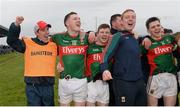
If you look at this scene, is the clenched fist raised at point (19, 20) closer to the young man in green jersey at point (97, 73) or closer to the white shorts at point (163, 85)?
the young man in green jersey at point (97, 73)

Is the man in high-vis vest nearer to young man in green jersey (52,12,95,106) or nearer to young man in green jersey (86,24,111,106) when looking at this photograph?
young man in green jersey (52,12,95,106)

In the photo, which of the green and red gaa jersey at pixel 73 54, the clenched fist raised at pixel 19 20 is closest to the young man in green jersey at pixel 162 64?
the green and red gaa jersey at pixel 73 54

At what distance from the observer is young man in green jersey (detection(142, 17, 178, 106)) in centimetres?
840

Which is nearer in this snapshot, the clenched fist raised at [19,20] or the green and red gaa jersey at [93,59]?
the clenched fist raised at [19,20]

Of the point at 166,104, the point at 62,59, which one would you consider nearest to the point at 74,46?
the point at 62,59

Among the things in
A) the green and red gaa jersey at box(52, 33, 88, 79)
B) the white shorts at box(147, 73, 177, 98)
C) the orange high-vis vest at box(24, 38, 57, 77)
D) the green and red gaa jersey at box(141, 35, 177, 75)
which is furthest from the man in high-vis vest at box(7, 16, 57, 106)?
the white shorts at box(147, 73, 177, 98)

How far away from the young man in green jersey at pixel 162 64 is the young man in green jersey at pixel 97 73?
31.7 inches

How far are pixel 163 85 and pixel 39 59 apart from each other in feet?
7.87

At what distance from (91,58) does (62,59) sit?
1.82 ft

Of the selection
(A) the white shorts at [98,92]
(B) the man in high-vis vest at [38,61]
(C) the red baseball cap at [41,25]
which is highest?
(C) the red baseball cap at [41,25]

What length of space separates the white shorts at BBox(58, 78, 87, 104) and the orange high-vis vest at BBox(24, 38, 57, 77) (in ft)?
1.15

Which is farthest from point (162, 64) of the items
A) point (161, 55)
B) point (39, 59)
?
point (39, 59)

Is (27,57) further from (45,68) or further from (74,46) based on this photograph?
(74,46)

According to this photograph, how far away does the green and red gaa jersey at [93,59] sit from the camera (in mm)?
8438
